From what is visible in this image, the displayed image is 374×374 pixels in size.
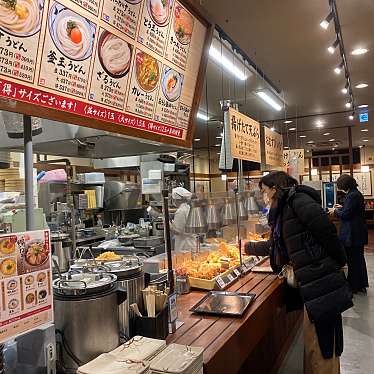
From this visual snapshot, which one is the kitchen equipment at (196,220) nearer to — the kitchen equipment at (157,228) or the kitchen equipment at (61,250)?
the kitchen equipment at (61,250)

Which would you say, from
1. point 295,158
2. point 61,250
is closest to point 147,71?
point 61,250

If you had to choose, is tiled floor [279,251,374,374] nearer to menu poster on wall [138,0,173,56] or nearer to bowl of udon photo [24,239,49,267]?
bowl of udon photo [24,239,49,267]

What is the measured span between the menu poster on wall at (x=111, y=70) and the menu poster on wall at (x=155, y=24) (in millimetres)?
170

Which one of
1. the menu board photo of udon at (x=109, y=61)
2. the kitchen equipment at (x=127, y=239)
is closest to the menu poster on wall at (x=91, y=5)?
the menu board photo of udon at (x=109, y=61)

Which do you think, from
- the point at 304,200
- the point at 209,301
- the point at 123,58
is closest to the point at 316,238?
the point at 304,200

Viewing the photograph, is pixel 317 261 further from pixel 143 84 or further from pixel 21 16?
pixel 21 16

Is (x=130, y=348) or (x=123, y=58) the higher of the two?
(x=123, y=58)

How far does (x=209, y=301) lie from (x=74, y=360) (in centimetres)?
109

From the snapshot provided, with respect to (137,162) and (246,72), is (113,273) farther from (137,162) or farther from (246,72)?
(246,72)

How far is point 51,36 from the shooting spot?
1437mm

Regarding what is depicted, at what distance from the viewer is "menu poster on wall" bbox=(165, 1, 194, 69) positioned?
90.6 inches

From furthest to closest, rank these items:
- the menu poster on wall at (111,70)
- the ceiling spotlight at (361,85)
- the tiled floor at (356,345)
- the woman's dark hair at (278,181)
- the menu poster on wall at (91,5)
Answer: the ceiling spotlight at (361,85), the tiled floor at (356,345), the woman's dark hair at (278,181), the menu poster on wall at (111,70), the menu poster on wall at (91,5)

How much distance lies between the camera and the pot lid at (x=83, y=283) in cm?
141

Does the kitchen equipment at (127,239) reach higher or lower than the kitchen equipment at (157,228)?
lower
